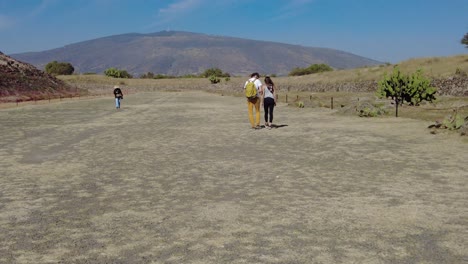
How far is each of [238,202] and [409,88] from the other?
20932 millimetres

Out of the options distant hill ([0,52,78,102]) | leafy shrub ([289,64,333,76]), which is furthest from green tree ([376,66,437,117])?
leafy shrub ([289,64,333,76])

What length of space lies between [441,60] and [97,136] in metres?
56.3

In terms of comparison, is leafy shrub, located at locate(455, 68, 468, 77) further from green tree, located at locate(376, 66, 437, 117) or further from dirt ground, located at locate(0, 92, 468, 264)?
dirt ground, located at locate(0, 92, 468, 264)

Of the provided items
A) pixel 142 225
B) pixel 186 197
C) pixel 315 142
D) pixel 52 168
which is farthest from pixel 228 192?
pixel 315 142

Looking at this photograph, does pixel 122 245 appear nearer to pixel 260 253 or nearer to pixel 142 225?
pixel 142 225

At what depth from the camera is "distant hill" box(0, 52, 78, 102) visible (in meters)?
44.7

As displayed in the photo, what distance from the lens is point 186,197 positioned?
6281 mm

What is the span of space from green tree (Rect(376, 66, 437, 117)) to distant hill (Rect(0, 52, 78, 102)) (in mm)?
32941

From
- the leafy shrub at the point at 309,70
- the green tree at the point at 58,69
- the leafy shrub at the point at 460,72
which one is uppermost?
the green tree at the point at 58,69

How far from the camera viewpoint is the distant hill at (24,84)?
44.7 meters

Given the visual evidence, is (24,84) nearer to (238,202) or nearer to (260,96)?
(260,96)

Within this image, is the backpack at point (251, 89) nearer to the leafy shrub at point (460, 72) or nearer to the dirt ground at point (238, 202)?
the dirt ground at point (238, 202)

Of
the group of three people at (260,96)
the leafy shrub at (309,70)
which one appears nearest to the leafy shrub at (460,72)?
the group of three people at (260,96)

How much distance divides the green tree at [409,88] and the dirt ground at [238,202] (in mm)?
13403
